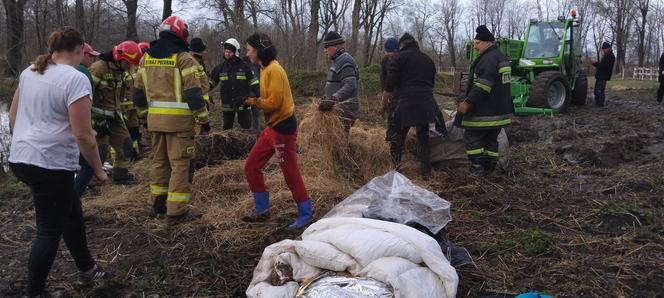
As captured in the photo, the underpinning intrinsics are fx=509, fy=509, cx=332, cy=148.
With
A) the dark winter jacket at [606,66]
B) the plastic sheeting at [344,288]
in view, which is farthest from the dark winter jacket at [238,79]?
the dark winter jacket at [606,66]

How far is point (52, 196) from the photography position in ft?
9.87

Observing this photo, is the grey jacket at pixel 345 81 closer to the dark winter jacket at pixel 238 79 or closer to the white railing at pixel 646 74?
the dark winter jacket at pixel 238 79

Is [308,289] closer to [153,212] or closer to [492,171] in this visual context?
[153,212]

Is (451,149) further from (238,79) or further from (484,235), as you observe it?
(238,79)

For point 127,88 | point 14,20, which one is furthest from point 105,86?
point 14,20

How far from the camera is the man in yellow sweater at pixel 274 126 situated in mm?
4156

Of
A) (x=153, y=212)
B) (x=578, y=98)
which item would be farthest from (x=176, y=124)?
(x=578, y=98)

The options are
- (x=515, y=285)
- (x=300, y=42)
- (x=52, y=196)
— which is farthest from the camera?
(x=300, y=42)

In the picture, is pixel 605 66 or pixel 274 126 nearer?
pixel 274 126

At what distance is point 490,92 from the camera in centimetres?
581

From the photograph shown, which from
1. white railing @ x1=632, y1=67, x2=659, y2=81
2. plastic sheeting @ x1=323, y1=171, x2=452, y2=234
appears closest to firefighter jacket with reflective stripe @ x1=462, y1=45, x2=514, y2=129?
plastic sheeting @ x1=323, y1=171, x2=452, y2=234

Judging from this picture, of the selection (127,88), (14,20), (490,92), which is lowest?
(490,92)

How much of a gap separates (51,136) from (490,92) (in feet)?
14.8

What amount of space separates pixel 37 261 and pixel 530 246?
134 inches
